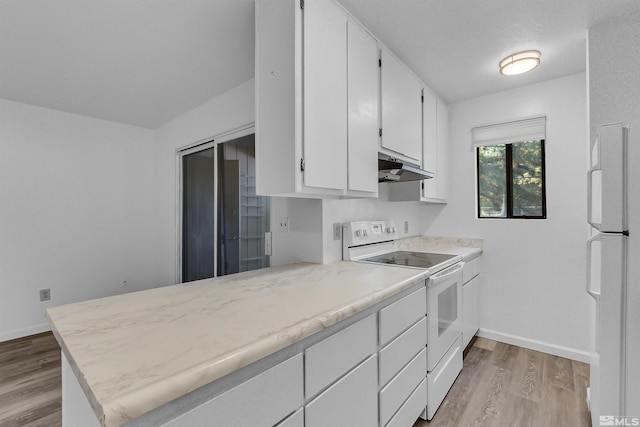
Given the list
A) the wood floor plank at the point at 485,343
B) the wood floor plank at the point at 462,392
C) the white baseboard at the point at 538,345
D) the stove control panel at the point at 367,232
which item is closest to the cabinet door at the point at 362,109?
the stove control panel at the point at 367,232

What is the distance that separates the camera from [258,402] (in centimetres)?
78

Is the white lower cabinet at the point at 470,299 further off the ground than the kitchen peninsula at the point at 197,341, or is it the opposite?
the kitchen peninsula at the point at 197,341

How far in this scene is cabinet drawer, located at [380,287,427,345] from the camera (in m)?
1.34

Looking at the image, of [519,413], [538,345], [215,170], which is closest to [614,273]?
[519,413]

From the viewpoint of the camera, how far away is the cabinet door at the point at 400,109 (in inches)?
79.9

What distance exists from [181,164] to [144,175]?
0.78 meters

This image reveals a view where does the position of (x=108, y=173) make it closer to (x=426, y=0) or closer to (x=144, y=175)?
(x=144, y=175)

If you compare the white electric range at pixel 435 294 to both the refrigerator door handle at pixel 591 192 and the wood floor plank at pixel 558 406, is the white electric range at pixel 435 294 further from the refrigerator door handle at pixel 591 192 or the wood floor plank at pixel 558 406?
the refrigerator door handle at pixel 591 192

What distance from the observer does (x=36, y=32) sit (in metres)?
1.84

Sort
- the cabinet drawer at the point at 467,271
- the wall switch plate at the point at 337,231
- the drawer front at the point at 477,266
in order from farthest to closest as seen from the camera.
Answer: the drawer front at the point at 477,266 < the cabinet drawer at the point at 467,271 < the wall switch plate at the point at 337,231

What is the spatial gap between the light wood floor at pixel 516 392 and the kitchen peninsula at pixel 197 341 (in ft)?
3.66

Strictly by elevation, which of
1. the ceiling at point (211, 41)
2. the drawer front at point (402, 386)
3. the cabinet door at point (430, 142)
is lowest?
the drawer front at point (402, 386)

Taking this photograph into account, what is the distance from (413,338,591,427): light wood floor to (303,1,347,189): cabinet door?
1630 mm

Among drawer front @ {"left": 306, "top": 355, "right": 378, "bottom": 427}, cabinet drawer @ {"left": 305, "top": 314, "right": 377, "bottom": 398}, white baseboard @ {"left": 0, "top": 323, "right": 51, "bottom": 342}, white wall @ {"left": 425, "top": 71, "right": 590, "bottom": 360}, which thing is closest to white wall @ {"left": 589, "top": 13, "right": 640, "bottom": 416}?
white wall @ {"left": 425, "top": 71, "right": 590, "bottom": 360}
